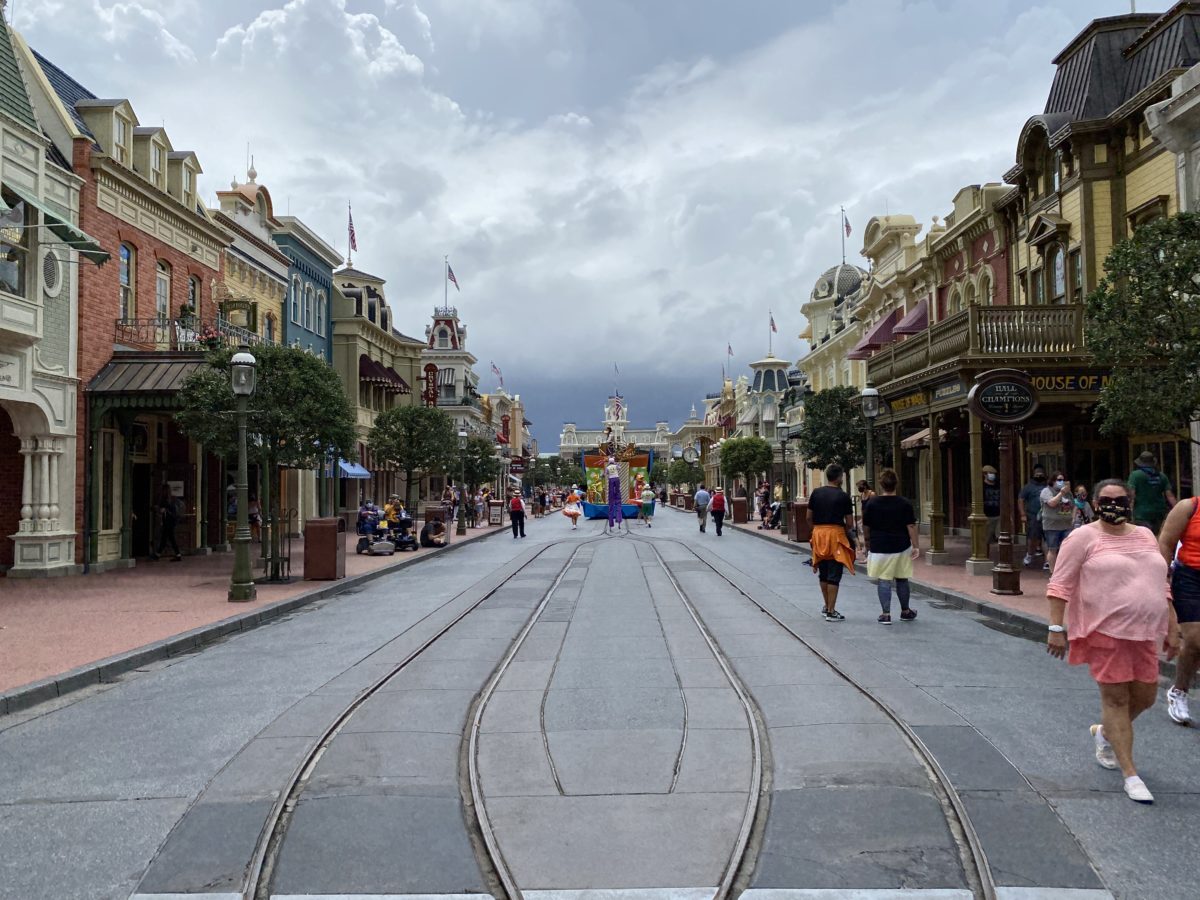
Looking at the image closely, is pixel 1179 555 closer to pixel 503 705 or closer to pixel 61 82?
pixel 503 705

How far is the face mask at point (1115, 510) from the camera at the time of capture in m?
5.60

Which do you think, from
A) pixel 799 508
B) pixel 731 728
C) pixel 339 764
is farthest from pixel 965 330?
pixel 339 764

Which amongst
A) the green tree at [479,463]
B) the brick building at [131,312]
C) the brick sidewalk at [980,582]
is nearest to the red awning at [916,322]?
the brick sidewalk at [980,582]

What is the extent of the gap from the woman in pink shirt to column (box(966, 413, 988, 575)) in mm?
12286

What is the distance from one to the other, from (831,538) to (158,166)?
1878cm

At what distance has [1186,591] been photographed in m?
6.84

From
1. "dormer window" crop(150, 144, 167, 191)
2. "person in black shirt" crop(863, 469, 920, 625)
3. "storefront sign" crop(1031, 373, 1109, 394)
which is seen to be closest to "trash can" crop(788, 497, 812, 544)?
"storefront sign" crop(1031, 373, 1109, 394)

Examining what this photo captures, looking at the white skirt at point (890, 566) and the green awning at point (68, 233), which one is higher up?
the green awning at point (68, 233)

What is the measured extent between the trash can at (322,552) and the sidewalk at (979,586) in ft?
33.1

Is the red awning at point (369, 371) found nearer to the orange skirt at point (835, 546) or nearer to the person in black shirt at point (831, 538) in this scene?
the person in black shirt at point (831, 538)

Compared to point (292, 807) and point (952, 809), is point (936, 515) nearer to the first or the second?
point (952, 809)

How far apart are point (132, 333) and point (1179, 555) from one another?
2086cm

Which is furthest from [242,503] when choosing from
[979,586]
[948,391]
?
[948,391]

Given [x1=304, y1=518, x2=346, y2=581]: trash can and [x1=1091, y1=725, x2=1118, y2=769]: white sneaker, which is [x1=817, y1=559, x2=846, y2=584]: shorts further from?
[x1=304, y1=518, x2=346, y2=581]: trash can
